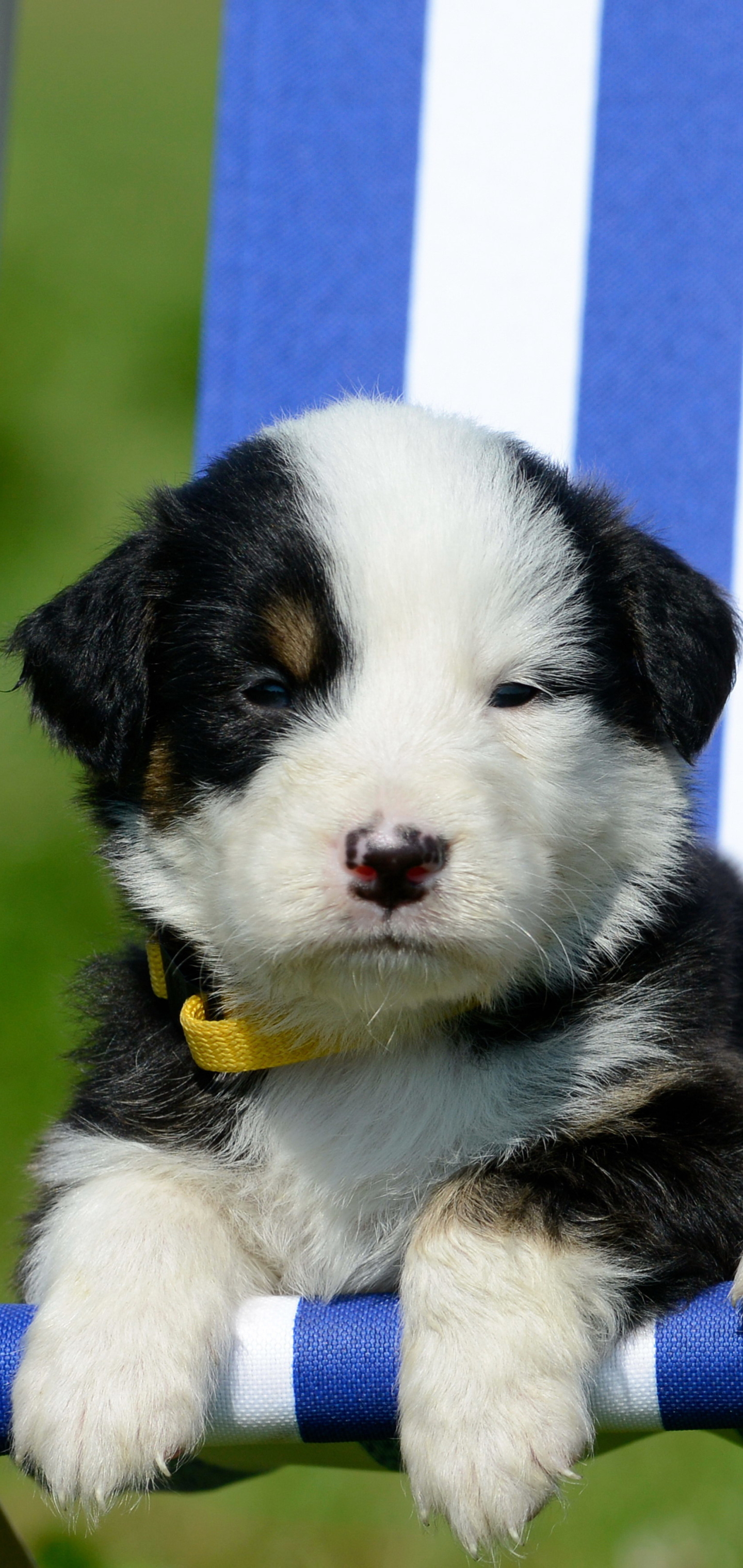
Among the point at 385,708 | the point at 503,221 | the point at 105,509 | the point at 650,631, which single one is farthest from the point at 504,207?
the point at 105,509

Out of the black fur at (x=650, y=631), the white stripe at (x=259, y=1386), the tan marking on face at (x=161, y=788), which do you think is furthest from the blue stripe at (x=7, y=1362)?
the black fur at (x=650, y=631)

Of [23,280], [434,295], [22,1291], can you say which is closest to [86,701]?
[22,1291]

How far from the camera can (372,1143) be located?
2480 millimetres

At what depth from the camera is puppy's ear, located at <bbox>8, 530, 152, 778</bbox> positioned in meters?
2.54

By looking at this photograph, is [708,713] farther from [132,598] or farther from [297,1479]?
[297,1479]

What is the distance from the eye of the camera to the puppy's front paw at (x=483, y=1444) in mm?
1899

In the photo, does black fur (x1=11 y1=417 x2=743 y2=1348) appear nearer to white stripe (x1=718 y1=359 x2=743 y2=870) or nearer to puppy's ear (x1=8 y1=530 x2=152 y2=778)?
puppy's ear (x1=8 y1=530 x2=152 y2=778)

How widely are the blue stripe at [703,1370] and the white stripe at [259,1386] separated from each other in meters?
0.45

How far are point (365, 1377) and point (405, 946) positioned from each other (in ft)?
1.74

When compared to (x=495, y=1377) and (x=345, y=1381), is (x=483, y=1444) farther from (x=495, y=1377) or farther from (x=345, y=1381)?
(x=345, y=1381)

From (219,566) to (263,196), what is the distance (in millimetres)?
2307

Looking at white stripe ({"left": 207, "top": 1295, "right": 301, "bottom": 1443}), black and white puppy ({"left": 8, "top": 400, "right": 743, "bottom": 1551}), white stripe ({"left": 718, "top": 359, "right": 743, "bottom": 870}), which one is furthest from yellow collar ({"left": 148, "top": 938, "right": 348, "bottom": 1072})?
white stripe ({"left": 718, "top": 359, "right": 743, "bottom": 870})

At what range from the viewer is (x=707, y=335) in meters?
4.40

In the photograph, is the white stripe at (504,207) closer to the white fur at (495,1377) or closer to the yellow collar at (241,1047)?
the yellow collar at (241,1047)
